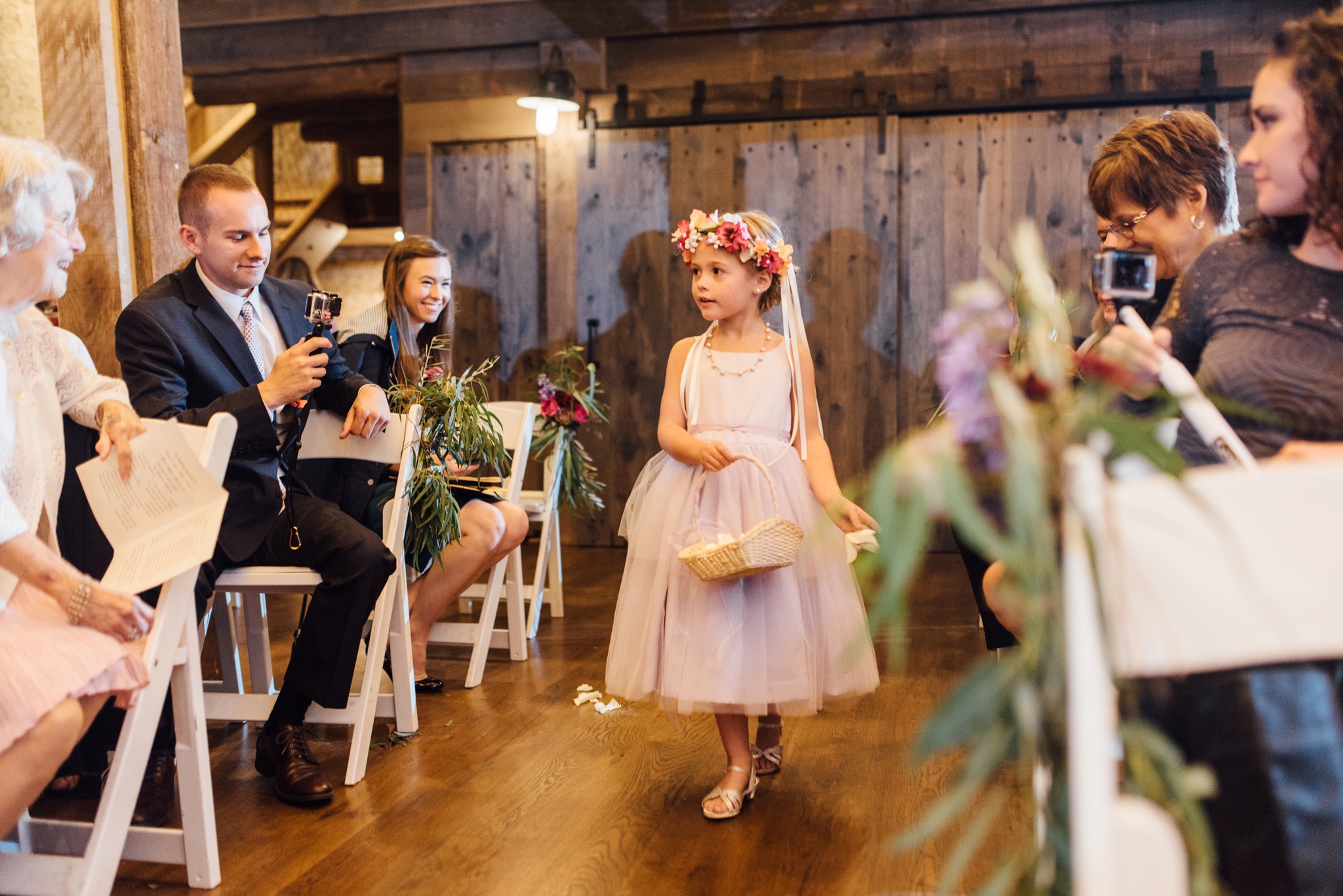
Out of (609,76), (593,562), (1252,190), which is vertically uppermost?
(609,76)

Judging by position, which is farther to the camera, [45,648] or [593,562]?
[593,562]

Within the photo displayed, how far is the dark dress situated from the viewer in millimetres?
1136

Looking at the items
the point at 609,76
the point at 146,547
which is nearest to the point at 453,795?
the point at 146,547

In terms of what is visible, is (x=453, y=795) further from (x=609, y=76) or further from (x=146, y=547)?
(x=609, y=76)

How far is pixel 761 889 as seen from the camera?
2014mm

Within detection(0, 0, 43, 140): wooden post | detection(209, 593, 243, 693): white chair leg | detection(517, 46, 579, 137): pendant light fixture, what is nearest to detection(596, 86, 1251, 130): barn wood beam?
detection(517, 46, 579, 137): pendant light fixture

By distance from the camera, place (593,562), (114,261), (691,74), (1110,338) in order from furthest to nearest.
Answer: (691,74)
(593,562)
(114,261)
(1110,338)

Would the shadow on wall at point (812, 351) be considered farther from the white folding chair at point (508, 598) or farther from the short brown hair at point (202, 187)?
the short brown hair at point (202, 187)

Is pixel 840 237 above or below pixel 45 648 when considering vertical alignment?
above

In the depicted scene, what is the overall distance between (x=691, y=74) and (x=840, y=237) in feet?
4.56

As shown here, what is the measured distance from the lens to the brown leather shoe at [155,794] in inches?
93.9

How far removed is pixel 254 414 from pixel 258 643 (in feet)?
3.09

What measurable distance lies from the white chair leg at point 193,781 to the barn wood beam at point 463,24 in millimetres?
5083

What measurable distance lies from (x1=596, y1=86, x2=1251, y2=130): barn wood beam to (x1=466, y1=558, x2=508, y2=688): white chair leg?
330 cm
